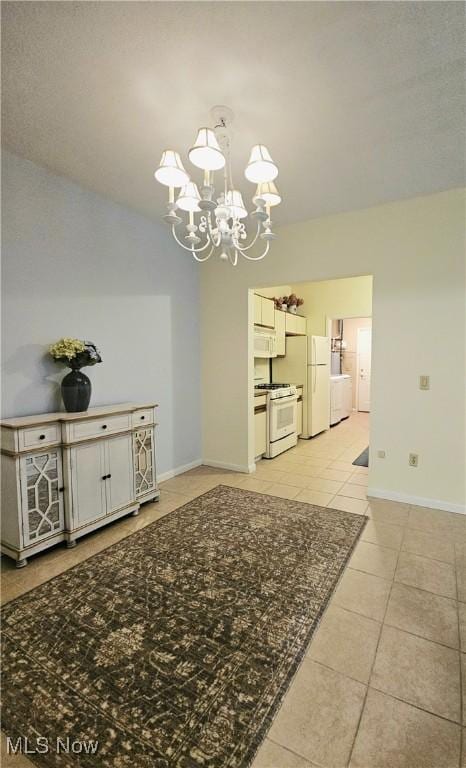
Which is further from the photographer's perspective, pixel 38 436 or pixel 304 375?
pixel 304 375

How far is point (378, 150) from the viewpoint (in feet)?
7.50

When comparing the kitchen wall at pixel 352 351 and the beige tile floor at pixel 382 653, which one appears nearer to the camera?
the beige tile floor at pixel 382 653

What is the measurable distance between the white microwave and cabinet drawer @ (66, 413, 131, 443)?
7.35 feet

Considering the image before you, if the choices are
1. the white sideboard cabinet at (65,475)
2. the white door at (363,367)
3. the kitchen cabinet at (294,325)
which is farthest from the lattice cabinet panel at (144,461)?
the white door at (363,367)

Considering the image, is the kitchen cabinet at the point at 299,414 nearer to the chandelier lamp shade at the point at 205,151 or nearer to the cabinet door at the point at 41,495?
the cabinet door at the point at 41,495

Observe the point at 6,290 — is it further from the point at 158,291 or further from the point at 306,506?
the point at 306,506

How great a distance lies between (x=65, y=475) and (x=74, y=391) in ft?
2.06

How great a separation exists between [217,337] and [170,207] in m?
2.36

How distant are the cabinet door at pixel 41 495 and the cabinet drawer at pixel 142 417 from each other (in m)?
0.72

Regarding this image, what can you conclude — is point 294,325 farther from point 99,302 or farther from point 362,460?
point 99,302

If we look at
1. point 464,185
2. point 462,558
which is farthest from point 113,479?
point 464,185

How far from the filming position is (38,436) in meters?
2.21

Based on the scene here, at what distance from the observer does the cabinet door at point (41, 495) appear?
84.8 inches

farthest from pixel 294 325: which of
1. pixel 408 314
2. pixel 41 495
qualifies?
pixel 41 495
